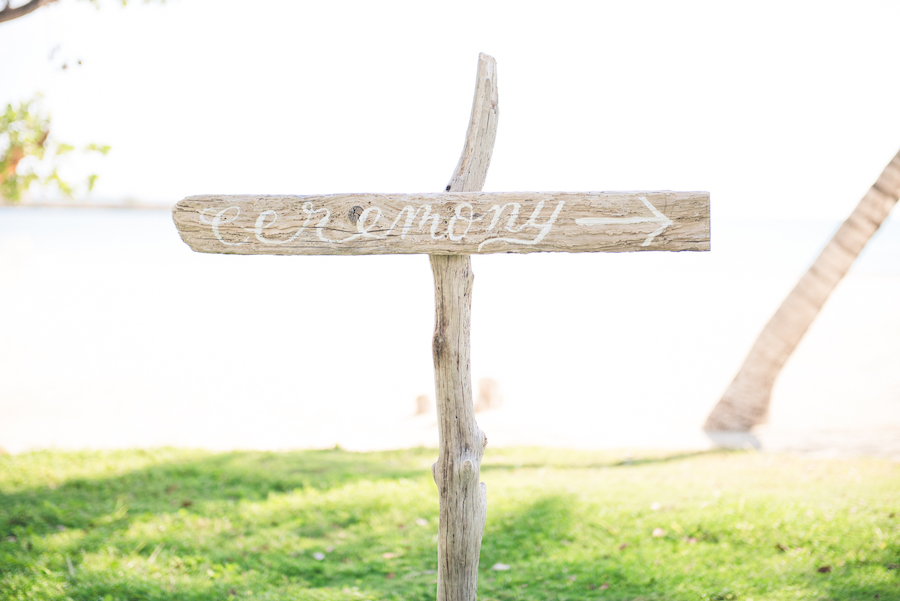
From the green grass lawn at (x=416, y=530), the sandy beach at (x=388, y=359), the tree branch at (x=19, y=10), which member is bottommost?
the green grass lawn at (x=416, y=530)

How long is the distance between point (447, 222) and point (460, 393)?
80cm

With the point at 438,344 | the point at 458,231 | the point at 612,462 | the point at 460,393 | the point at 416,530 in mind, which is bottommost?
the point at 416,530

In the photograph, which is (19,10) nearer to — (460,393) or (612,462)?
(460,393)

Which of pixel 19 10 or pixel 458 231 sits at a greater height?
pixel 19 10

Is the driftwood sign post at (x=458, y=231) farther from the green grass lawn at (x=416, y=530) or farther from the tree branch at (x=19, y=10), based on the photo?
the tree branch at (x=19, y=10)

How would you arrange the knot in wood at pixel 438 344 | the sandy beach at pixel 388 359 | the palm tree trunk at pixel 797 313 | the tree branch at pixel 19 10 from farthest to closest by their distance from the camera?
the sandy beach at pixel 388 359
the palm tree trunk at pixel 797 313
the tree branch at pixel 19 10
the knot in wood at pixel 438 344

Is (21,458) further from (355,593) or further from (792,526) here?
(792,526)

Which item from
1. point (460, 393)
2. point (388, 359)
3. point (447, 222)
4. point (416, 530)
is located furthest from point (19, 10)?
point (388, 359)

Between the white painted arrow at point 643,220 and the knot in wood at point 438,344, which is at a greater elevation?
the white painted arrow at point 643,220

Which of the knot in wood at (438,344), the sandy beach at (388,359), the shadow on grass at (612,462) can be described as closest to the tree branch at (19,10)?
the sandy beach at (388,359)

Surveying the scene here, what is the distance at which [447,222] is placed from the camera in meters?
2.55

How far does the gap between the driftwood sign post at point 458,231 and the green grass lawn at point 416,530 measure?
1.13 m

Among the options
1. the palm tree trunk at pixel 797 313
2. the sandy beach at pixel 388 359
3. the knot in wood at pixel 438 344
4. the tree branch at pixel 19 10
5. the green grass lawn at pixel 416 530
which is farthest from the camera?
the sandy beach at pixel 388 359

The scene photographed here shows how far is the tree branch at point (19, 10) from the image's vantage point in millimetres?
5262
